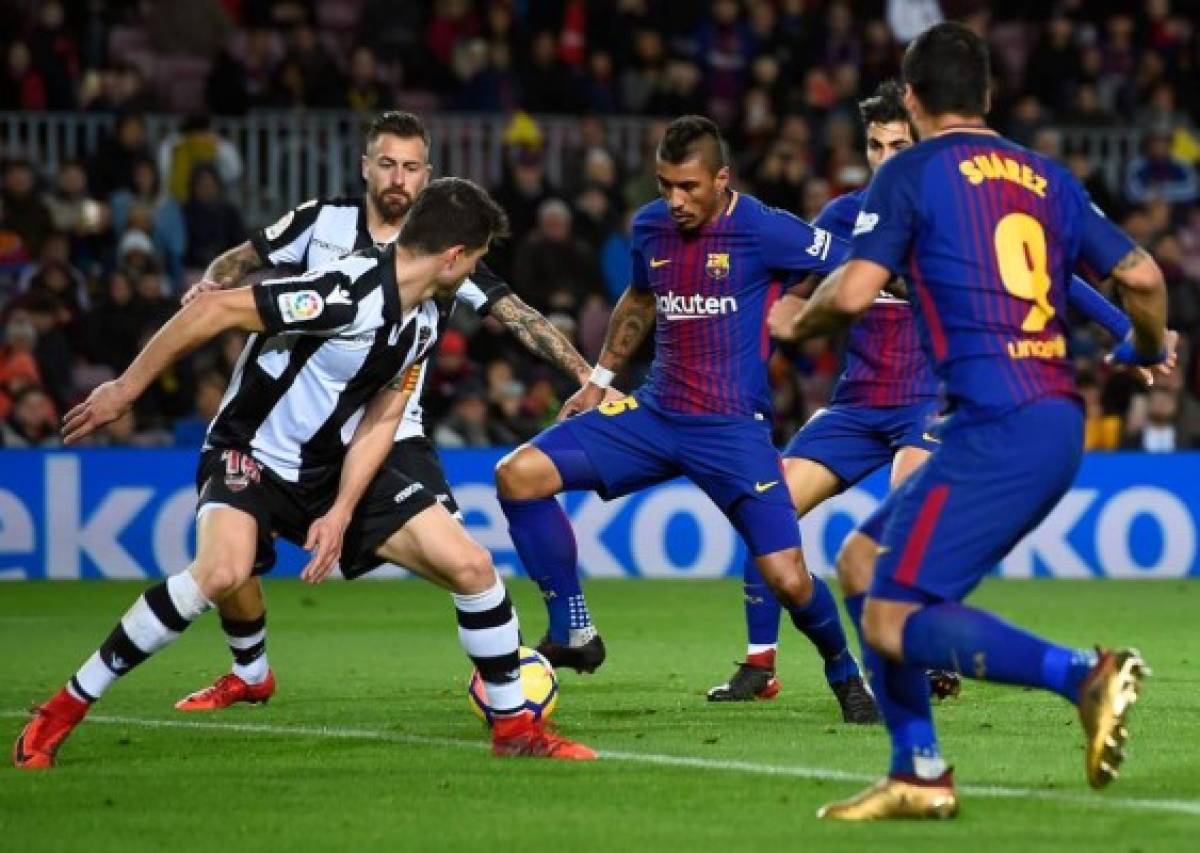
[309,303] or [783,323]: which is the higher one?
[783,323]

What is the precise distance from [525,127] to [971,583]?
14400mm

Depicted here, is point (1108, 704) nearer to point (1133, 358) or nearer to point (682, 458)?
point (1133, 358)

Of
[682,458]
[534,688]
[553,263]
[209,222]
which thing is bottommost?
[553,263]

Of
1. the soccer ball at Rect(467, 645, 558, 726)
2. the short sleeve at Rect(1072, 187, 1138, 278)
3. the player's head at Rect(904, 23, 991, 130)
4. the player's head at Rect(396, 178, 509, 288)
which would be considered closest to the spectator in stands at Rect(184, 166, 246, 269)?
the soccer ball at Rect(467, 645, 558, 726)

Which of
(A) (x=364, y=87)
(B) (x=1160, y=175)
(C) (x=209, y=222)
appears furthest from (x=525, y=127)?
(B) (x=1160, y=175)

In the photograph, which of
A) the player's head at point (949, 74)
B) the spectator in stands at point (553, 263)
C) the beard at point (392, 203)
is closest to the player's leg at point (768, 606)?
the beard at point (392, 203)

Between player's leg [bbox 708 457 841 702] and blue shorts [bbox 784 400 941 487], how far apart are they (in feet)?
0.17

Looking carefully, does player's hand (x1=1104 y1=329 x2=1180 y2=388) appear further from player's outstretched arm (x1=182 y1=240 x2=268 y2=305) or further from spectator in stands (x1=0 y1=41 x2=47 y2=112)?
spectator in stands (x1=0 y1=41 x2=47 y2=112)

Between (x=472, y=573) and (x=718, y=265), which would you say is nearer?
(x=472, y=573)

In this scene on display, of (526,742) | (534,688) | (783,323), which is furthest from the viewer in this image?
(534,688)

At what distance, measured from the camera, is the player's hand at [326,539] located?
7.93m

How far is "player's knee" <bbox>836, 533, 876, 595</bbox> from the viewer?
24.0 ft

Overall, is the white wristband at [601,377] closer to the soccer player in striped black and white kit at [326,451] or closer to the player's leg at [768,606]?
the player's leg at [768,606]

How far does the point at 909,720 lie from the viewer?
22.0 ft
